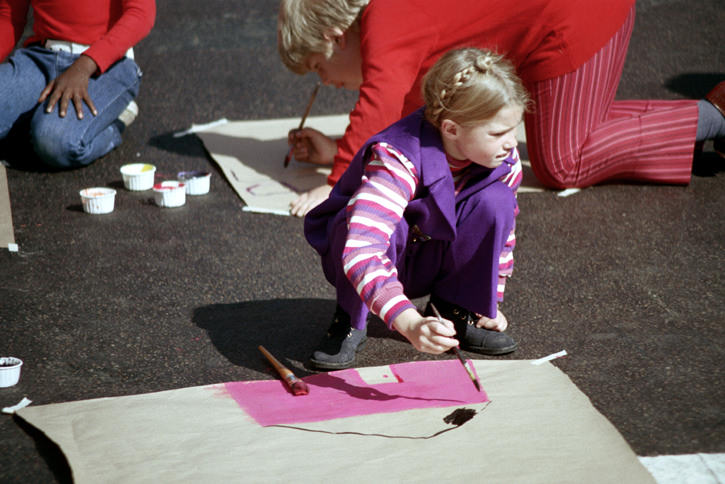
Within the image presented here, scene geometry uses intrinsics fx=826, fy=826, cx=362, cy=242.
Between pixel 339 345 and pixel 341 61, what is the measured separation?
3.77ft

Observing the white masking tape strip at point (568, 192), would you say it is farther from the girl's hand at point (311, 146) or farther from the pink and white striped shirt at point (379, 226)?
the pink and white striped shirt at point (379, 226)

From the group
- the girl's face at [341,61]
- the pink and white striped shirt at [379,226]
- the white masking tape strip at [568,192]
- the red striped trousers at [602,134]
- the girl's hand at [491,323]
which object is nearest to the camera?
the pink and white striped shirt at [379,226]

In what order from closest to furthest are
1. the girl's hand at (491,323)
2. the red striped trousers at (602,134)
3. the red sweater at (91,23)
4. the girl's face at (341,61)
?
the girl's hand at (491,323) → the girl's face at (341,61) → the red striped trousers at (602,134) → the red sweater at (91,23)

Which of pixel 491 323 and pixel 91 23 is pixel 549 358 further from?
pixel 91 23

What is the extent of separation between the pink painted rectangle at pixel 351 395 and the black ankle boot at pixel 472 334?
109mm

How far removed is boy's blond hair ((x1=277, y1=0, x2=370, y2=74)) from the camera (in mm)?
2516

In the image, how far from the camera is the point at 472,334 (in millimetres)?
1892

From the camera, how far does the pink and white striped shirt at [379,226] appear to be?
1532mm

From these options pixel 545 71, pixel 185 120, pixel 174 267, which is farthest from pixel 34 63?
pixel 545 71

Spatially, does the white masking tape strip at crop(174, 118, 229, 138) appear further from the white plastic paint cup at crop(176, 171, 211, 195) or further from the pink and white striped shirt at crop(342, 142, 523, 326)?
the pink and white striped shirt at crop(342, 142, 523, 326)

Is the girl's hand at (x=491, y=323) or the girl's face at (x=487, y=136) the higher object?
the girl's face at (x=487, y=136)

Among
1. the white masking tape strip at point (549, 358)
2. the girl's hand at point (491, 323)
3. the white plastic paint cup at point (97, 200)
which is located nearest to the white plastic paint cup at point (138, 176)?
the white plastic paint cup at point (97, 200)

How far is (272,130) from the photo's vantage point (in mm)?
3637

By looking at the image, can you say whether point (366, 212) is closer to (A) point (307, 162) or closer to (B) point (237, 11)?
(A) point (307, 162)
